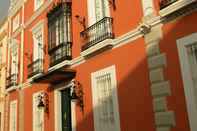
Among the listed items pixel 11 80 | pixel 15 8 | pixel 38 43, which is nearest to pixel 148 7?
pixel 38 43

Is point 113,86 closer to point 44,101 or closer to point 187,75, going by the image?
point 187,75

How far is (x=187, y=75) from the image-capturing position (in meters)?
7.21

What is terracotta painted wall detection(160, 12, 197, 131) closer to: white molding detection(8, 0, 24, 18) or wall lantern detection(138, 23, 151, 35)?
wall lantern detection(138, 23, 151, 35)

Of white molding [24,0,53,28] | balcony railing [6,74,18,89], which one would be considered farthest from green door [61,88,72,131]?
balcony railing [6,74,18,89]

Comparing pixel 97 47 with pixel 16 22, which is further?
pixel 16 22

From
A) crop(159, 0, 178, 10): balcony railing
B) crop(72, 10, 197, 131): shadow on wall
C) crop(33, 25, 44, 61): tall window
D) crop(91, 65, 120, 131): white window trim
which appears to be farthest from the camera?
crop(33, 25, 44, 61): tall window

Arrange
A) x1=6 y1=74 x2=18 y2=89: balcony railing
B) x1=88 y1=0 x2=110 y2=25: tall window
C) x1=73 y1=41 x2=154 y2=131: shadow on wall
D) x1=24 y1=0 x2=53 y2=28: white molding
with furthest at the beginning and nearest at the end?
x1=6 y1=74 x2=18 y2=89: balcony railing, x1=24 y1=0 x2=53 y2=28: white molding, x1=88 y1=0 x2=110 y2=25: tall window, x1=73 y1=41 x2=154 y2=131: shadow on wall

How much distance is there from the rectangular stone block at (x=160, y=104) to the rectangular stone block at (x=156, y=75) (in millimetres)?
483

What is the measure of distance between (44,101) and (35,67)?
6.92 ft

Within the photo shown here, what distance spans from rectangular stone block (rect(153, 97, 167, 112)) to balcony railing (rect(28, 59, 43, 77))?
23.4ft

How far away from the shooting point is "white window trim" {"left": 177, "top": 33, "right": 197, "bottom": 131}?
6.94 m

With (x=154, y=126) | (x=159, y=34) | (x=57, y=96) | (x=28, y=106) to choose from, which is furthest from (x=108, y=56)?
(x=28, y=106)

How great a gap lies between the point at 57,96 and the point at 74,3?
144 inches

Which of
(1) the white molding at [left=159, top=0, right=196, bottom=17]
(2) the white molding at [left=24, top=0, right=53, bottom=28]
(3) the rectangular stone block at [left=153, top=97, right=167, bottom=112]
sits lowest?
(3) the rectangular stone block at [left=153, top=97, right=167, bottom=112]
